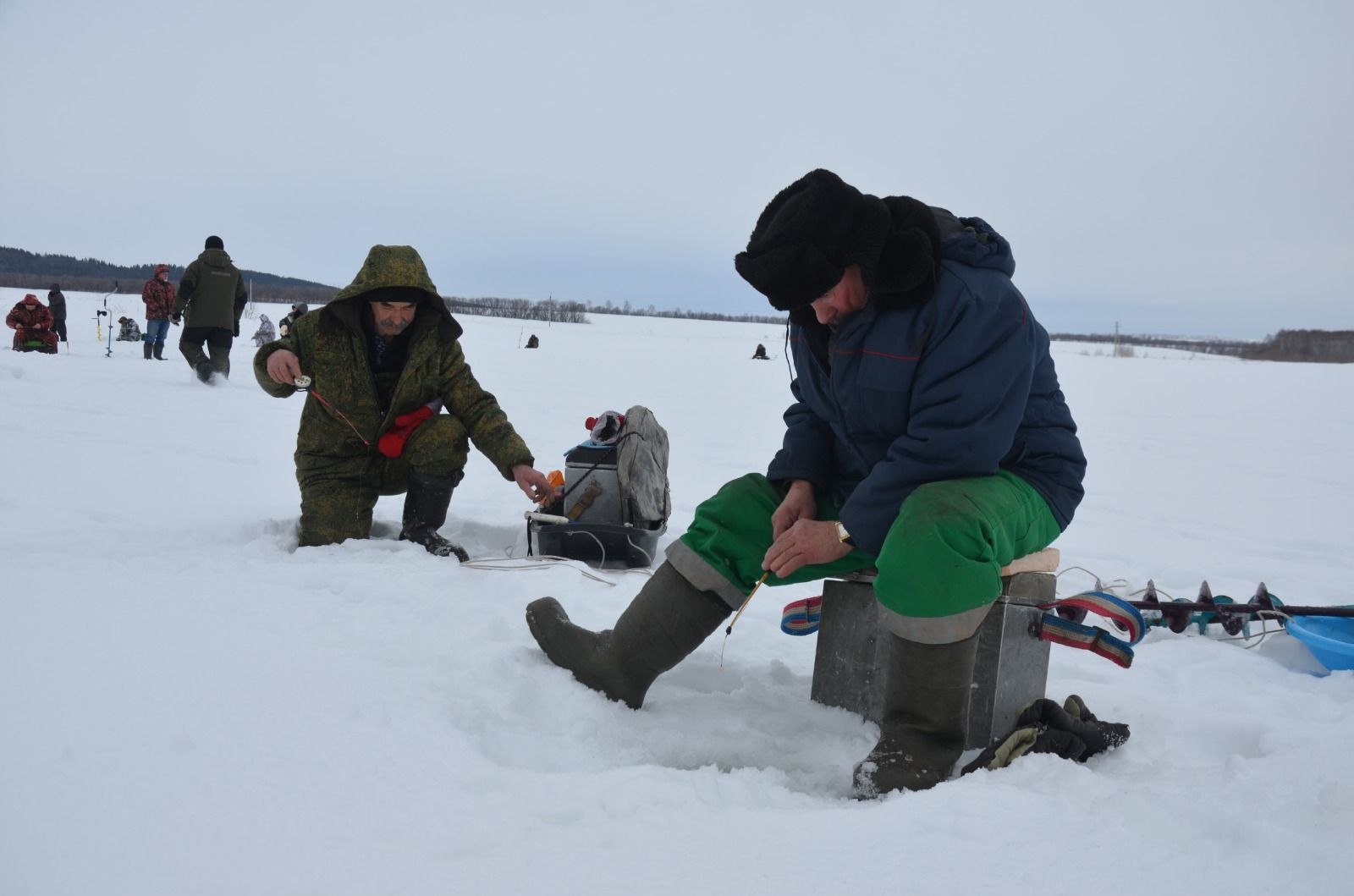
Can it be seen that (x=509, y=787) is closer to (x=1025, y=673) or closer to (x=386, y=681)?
(x=386, y=681)

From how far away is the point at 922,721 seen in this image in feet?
5.79

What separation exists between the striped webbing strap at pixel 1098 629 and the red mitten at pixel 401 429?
93.0 inches

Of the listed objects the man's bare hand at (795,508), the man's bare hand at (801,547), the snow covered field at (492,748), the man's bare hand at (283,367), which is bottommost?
the snow covered field at (492,748)

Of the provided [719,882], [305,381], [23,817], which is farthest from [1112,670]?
[305,381]

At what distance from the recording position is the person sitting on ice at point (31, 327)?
12.3 metres

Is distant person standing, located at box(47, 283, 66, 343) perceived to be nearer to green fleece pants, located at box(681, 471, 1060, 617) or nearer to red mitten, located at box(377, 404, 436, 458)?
red mitten, located at box(377, 404, 436, 458)

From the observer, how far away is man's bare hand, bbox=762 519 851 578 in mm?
2000

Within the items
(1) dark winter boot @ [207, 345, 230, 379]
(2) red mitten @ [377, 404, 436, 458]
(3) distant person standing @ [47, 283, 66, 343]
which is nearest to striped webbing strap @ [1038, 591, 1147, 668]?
(2) red mitten @ [377, 404, 436, 458]

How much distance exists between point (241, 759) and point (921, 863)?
44.6 inches

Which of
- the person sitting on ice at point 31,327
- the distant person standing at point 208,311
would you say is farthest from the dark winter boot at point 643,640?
the person sitting on ice at point 31,327

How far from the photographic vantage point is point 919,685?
1760 mm

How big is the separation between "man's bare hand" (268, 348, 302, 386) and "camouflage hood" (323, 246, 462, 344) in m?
0.24

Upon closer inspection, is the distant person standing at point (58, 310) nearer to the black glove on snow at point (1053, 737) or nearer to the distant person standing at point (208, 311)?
the distant person standing at point (208, 311)

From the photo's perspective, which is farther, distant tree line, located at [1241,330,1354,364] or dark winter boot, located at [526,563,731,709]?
distant tree line, located at [1241,330,1354,364]
